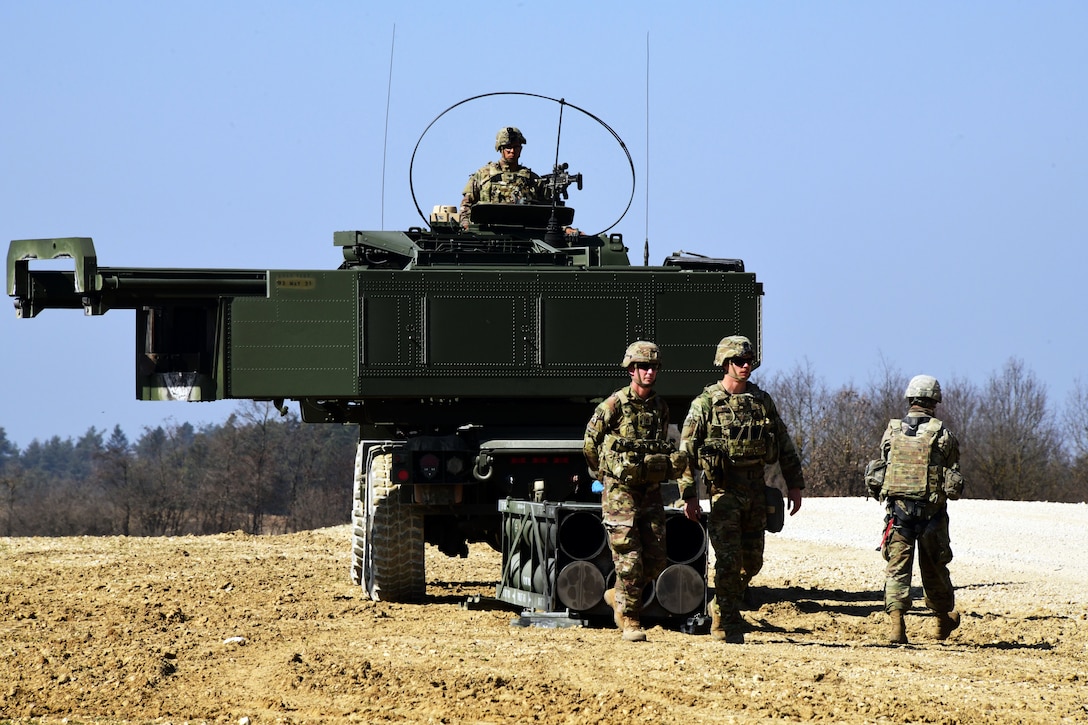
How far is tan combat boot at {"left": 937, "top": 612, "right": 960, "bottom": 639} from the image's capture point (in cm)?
1056

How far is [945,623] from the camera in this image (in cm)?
1058

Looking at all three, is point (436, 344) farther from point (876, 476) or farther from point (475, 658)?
point (475, 658)

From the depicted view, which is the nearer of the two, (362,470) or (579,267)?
(579,267)

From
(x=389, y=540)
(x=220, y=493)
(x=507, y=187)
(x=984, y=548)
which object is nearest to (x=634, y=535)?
(x=389, y=540)

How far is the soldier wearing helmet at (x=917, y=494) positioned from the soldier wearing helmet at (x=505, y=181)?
15.0 ft

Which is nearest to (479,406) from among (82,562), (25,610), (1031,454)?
(25,610)

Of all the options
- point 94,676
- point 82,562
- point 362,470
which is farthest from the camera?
point 82,562

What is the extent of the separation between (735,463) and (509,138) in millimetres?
5276

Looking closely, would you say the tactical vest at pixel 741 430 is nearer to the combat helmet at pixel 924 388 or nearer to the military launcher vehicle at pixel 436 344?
the combat helmet at pixel 924 388

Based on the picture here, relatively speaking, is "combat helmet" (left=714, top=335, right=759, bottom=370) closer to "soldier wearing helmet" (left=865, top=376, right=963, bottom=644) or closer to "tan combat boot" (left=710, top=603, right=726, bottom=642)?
"soldier wearing helmet" (left=865, top=376, right=963, bottom=644)

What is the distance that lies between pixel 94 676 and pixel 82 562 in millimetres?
8783

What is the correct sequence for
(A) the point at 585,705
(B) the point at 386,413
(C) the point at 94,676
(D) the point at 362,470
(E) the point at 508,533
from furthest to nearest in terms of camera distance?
(D) the point at 362,470
(B) the point at 386,413
(E) the point at 508,533
(C) the point at 94,676
(A) the point at 585,705

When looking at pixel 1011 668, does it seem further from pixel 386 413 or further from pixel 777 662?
pixel 386 413

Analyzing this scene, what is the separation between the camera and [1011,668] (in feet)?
29.3
